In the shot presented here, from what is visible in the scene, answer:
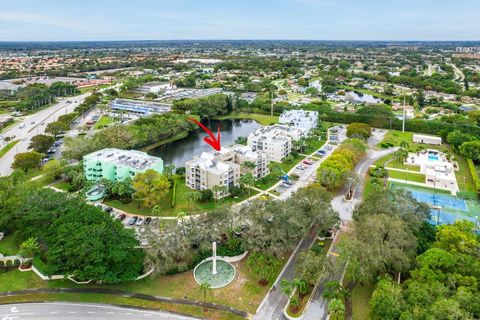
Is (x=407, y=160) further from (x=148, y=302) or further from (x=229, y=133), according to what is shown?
(x=148, y=302)

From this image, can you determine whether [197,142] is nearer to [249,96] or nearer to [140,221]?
[140,221]

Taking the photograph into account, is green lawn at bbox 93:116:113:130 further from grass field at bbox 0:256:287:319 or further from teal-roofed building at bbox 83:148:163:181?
grass field at bbox 0:256:287:319

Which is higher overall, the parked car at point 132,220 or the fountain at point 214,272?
the parked car at point 132,220

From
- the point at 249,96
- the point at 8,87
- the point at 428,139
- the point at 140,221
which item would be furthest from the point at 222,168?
the point at 8,87

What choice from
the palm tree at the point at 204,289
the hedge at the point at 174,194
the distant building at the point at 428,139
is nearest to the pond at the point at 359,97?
the distant building at the point at 428,139

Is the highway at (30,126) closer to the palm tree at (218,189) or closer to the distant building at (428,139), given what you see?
the palm tree at (218,189)
